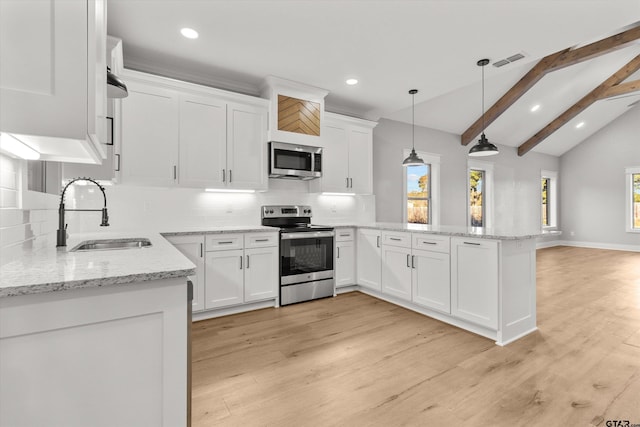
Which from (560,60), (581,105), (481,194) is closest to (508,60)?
(560,60)

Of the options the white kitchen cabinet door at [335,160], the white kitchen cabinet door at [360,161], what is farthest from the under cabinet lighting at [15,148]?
the white kitchen cabinet door at [360,161]

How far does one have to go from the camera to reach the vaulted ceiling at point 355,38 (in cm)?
252

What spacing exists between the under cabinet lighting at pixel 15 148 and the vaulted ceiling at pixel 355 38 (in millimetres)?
1746

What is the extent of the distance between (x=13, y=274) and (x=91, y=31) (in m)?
0.81

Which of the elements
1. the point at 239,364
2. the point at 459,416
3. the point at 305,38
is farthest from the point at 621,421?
the point at 305,38

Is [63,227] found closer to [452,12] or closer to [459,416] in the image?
[459,416]

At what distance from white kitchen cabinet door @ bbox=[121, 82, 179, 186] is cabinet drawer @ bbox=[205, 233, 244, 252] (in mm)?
753

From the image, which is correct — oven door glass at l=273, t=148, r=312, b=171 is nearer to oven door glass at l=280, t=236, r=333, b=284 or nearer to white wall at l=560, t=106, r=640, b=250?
oven door glass at l=280, t=236, r=333, b=284

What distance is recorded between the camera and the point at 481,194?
7461mm

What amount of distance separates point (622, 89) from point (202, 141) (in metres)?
8.13

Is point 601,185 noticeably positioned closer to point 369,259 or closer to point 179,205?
point 369,259

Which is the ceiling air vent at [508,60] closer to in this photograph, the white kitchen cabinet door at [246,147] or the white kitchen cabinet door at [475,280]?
the white kitchen cabinet door at [475,280]

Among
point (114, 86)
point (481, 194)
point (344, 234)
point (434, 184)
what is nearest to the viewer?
point (114, 86)

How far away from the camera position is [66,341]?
947 mm
